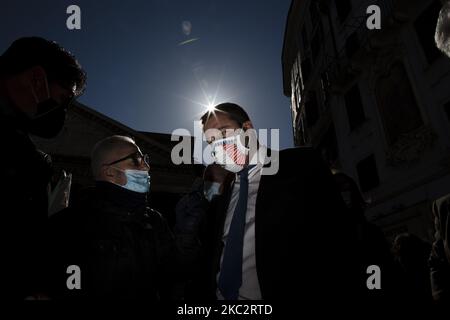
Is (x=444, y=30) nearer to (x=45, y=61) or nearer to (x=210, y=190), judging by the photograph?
(x=210, y=190)

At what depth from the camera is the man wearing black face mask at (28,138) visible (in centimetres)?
161

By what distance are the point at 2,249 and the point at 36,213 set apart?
13.8 inches

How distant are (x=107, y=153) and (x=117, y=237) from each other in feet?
2.51

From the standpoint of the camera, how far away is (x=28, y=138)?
2051mm

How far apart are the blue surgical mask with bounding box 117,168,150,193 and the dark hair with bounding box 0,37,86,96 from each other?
888 millimetres

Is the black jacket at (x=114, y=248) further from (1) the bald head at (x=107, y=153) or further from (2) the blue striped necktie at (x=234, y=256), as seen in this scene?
(2) the blue striped necktie at (x=234, y=256)

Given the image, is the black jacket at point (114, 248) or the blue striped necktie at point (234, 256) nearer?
the blue striped necktie at point (234, 256)

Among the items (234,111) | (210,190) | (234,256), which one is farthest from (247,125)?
(234,256)

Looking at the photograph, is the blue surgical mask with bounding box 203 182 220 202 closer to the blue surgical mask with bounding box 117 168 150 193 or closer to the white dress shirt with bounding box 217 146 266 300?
the white dress shirt with bounding box 217 146 266 300

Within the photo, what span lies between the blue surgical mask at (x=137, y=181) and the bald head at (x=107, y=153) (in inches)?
5.8

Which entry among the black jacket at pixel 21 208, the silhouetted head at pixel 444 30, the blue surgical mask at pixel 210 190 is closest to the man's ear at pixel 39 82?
the black jacket at pixel 21 208

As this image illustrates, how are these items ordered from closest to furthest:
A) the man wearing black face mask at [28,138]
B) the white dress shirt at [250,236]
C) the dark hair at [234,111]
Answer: the man wearing black face mask at [28,138]
the white dress shirt at [250,236]
the dark hair at [234,111]

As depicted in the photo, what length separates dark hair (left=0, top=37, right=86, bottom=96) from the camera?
84.2 inches
